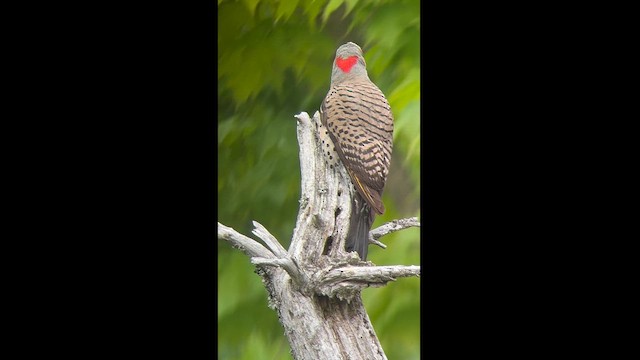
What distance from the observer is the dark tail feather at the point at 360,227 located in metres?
3.07

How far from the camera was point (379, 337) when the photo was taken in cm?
307

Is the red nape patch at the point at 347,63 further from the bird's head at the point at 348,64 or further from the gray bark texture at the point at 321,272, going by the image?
the gray bark texture at the point at 321,272

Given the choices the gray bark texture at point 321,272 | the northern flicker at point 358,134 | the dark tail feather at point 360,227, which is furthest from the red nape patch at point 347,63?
the dark tail feather at point 360,227

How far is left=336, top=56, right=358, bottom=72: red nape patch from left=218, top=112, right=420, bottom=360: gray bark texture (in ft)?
0.61

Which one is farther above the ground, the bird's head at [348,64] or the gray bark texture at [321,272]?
the bird's head at [348,64]

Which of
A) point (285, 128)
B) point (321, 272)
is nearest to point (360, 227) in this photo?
point (321, 272)

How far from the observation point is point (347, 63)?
123 inches

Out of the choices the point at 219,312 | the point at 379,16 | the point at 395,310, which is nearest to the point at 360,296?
the point at 395,310

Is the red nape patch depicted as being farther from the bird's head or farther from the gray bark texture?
the gray bark texture

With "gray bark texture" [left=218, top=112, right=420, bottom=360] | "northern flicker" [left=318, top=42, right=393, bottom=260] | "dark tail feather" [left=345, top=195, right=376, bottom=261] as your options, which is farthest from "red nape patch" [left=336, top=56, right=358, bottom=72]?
"dark tail feather" [left=345, top=195, right=376, bottom=261]

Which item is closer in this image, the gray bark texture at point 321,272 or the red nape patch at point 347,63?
the gray bark texture at point 321,272

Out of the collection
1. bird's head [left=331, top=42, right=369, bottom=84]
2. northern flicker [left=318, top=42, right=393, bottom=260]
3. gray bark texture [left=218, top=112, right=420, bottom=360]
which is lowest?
gray bark texture [left=218, top=112, right=420, bottom=360]

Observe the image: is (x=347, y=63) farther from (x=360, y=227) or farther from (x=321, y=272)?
(x=321, y=272)

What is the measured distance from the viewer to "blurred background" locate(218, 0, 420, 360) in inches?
119
